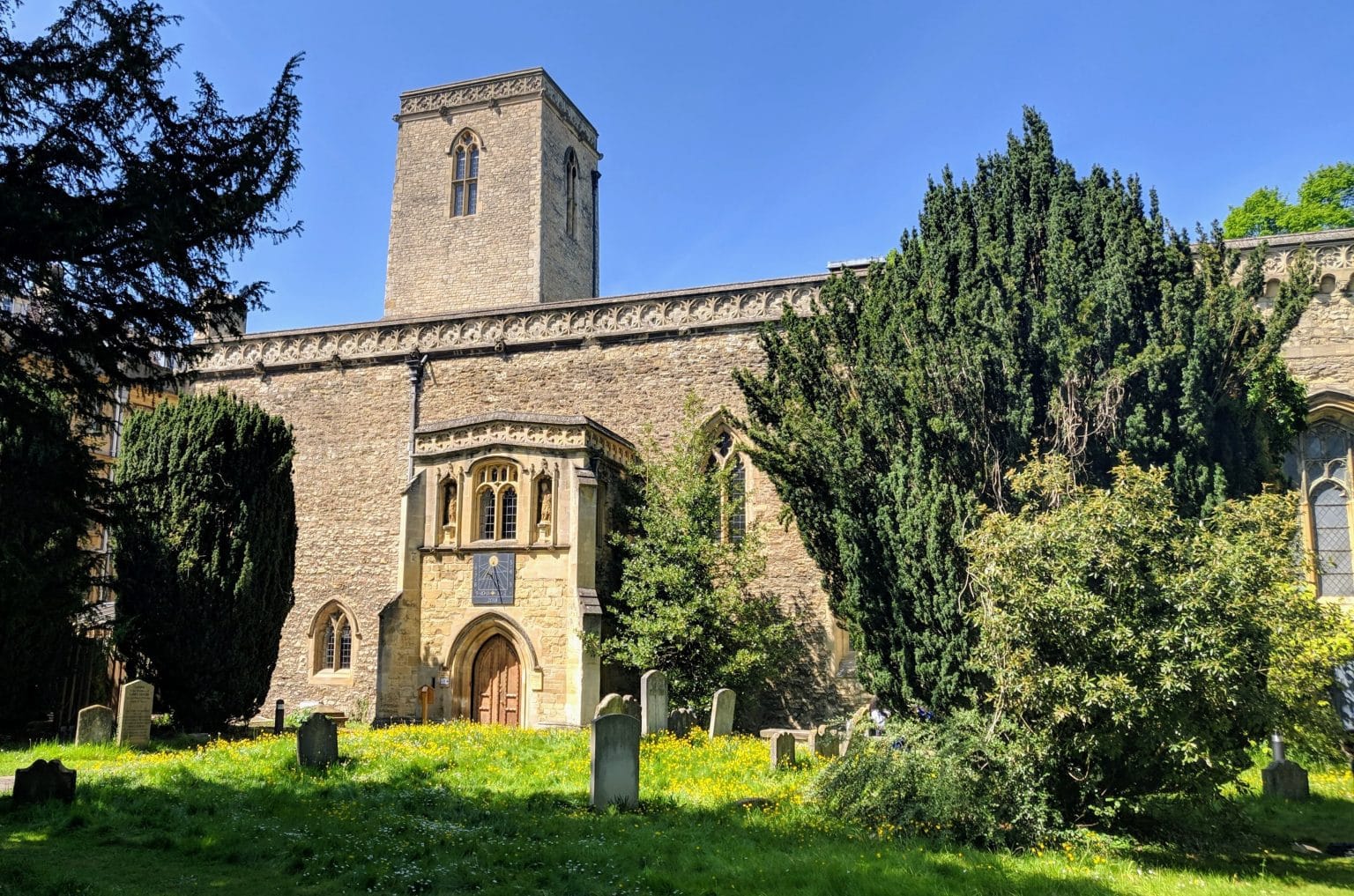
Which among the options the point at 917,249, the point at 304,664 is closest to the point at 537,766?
the point at 917,249

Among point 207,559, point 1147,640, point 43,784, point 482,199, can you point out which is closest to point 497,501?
point 207,559

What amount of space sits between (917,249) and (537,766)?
861 cm

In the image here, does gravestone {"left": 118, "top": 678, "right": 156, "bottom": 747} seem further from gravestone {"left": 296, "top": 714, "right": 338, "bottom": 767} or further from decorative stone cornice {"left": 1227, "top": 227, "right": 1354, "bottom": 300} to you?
decorative stone cornice {"left": 1227, "top": 227, "right": 1354, "bottom": 300}

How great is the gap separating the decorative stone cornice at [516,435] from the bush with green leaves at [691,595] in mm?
1325

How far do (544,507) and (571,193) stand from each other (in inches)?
603

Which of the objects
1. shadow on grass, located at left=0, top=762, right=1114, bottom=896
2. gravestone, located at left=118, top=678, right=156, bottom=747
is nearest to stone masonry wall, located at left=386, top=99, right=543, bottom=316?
gravestone, located at left=118, top=678, right=156, bottom=747

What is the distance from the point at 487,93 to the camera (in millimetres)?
28531

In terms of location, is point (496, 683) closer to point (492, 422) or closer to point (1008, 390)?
point (492, 422)

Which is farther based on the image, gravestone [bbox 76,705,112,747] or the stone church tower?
the stone church tower

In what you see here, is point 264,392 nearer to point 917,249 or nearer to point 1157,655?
point 917,249

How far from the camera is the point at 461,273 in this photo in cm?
2752

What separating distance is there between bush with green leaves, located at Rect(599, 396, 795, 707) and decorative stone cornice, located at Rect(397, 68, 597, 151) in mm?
14548

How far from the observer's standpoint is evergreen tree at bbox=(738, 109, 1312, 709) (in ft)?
37.7

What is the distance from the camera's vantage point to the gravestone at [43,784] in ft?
32.9
